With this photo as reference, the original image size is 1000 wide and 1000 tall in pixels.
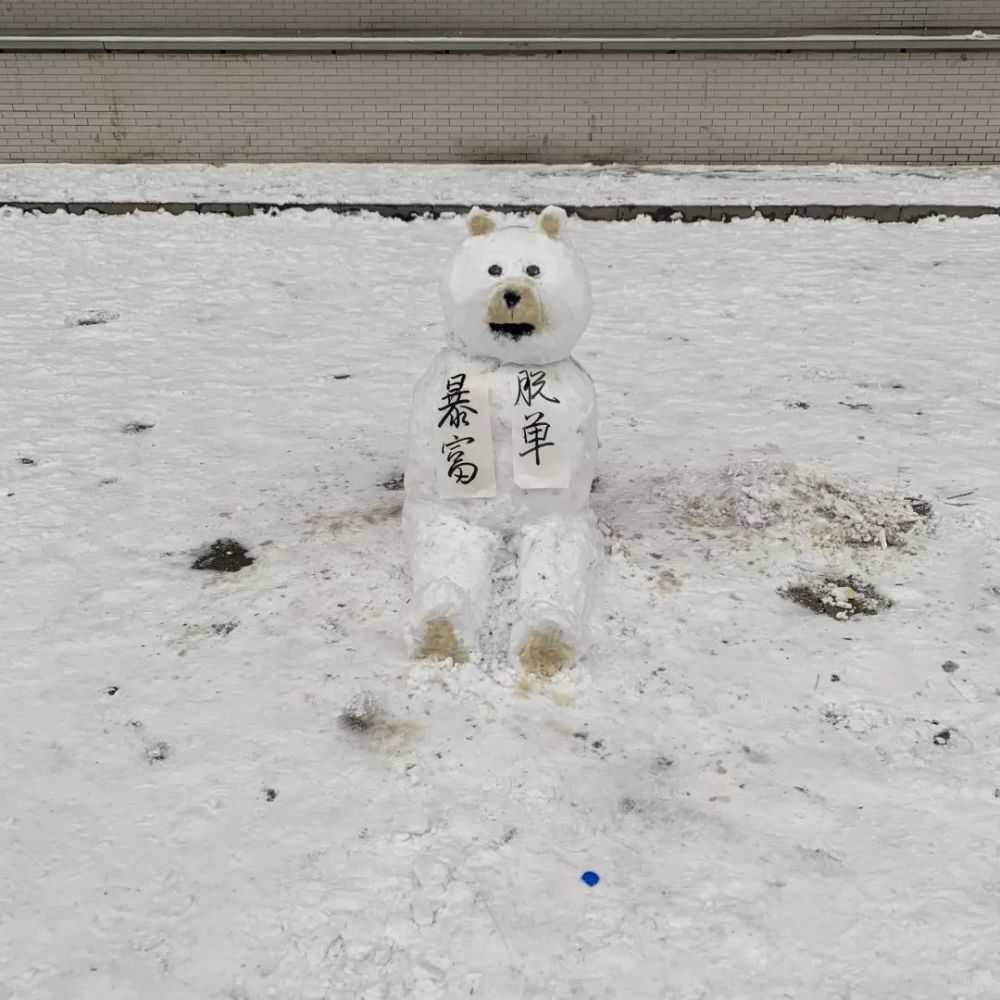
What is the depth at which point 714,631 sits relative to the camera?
3689mm

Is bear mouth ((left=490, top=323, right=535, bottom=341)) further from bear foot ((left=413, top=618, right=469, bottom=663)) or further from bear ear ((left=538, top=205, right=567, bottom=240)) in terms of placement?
bear foot ((left=413, top=618, right=469, bottom=663))

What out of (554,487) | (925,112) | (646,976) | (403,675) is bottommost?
(646,976)

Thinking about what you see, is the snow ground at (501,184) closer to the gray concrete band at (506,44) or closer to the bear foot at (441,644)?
the gray concrete band at (506,44)

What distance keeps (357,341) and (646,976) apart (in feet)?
15.9

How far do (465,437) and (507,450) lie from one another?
0.55 feet

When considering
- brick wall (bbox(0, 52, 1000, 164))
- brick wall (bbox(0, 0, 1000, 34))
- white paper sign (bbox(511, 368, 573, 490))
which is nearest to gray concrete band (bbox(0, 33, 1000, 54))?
brick wall (bbox(0, 52, 1000, 164))

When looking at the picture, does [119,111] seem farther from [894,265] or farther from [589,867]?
[589,867]

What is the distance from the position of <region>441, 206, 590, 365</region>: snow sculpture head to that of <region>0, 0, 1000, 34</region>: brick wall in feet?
27.3

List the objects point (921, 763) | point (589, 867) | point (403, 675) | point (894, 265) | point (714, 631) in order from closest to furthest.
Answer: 1. point (589, 867)
2. point (921, 763)
3. point (403, 675)
4. point (714, 631)
5. point (894, 265)

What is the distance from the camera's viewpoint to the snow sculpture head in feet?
11.2

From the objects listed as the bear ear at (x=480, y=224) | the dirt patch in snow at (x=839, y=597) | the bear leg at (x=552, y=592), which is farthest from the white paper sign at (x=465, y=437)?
the dirt patch in snow at (x=839, y=597)

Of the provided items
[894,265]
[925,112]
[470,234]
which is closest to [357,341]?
[470,234]

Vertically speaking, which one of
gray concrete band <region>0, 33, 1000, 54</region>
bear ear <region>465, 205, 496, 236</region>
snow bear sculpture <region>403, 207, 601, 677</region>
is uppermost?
gray concrete band <region>0, 33, 1000, 54</region>

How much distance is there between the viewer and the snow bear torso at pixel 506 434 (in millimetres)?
3545
